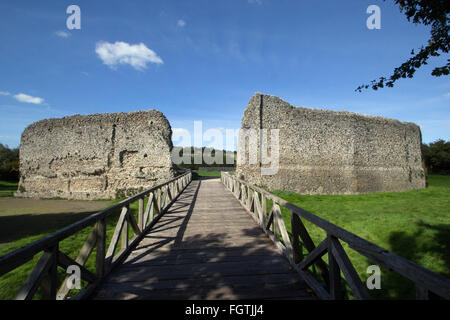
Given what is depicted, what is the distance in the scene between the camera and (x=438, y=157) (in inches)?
1384

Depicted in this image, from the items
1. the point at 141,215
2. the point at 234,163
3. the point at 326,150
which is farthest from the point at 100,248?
the point at 234,163

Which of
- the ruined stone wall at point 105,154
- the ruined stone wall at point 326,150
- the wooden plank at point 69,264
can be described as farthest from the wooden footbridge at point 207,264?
the ruined stone wall at point 326,150

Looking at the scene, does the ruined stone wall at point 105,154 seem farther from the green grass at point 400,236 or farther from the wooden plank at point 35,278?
the wooden plank at point 35,278

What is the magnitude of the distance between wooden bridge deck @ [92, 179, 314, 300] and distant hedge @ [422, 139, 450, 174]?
4406 cm

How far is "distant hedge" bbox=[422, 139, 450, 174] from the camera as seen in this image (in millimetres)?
34562

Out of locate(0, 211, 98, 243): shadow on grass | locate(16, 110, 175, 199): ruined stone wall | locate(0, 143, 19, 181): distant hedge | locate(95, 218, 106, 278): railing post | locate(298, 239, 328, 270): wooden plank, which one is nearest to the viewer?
locate(298, 239, 328, 270): wooden plank

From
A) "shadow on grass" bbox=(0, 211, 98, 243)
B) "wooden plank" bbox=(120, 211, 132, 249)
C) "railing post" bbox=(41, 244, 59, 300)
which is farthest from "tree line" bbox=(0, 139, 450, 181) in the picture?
"railing post" bbox=(41, 244, 59, 300)

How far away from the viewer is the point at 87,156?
14.1 meters

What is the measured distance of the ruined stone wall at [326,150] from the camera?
1376 centimetres

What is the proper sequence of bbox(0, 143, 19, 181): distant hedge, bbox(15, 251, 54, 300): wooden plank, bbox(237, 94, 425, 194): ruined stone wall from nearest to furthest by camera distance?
bbox(15, 251, 54, 300): wooden plank
bbox(237, 94, 425, 194): ruined stone wall
bbox(0, 143, 19, 181): distant hedge

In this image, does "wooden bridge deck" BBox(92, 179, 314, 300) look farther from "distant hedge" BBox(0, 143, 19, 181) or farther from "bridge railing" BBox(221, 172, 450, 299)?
"distant hedge" BBox(0, 143, 19, 181)

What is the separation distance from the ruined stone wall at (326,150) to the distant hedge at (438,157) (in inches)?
1008

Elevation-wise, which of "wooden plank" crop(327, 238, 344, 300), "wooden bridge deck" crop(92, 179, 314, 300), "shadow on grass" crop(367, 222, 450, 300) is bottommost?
"shadow on grass" crop(367, 222, 450, 300)
